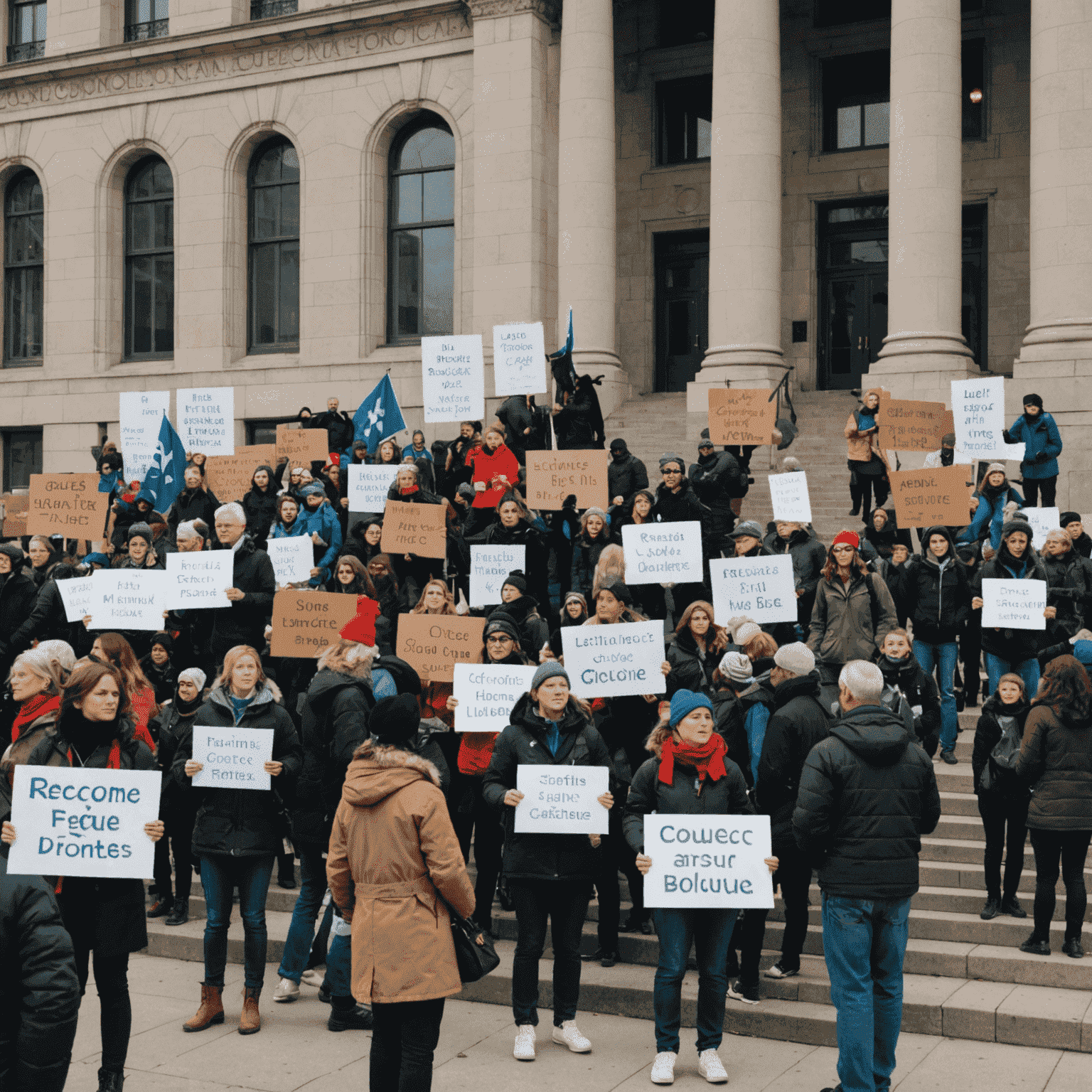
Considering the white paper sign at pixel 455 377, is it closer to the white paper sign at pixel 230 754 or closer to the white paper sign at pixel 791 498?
the white paper sign at pixel 791 498

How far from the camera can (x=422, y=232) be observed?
94.8 feet

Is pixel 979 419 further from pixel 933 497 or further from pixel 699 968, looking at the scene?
pixel 699 968

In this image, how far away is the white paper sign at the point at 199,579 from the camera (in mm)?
11836

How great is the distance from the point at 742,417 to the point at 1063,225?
782cm

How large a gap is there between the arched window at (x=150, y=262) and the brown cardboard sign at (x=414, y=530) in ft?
65.1

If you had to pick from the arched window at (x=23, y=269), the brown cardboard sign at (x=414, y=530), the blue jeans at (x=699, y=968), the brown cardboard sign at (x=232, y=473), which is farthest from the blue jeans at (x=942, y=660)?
the arched window at (x=23, y=269)

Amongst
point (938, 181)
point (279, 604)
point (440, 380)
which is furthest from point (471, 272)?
point (279, 604)

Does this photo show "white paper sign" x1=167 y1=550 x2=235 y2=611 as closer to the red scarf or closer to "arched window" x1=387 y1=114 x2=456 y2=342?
the red scarf

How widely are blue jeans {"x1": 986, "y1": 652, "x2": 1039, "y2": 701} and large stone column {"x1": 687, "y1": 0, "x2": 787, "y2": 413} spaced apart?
11.7 metres

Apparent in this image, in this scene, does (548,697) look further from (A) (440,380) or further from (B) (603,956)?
(A) (440,380)

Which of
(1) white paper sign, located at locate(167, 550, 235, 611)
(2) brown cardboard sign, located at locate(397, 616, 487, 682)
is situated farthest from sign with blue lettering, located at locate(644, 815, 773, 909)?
(1) white paper sign, located at locate(167, 550, 235, 611)

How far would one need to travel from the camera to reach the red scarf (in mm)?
7535

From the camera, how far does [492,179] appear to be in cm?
2653

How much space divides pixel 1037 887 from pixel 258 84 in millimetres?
26063
